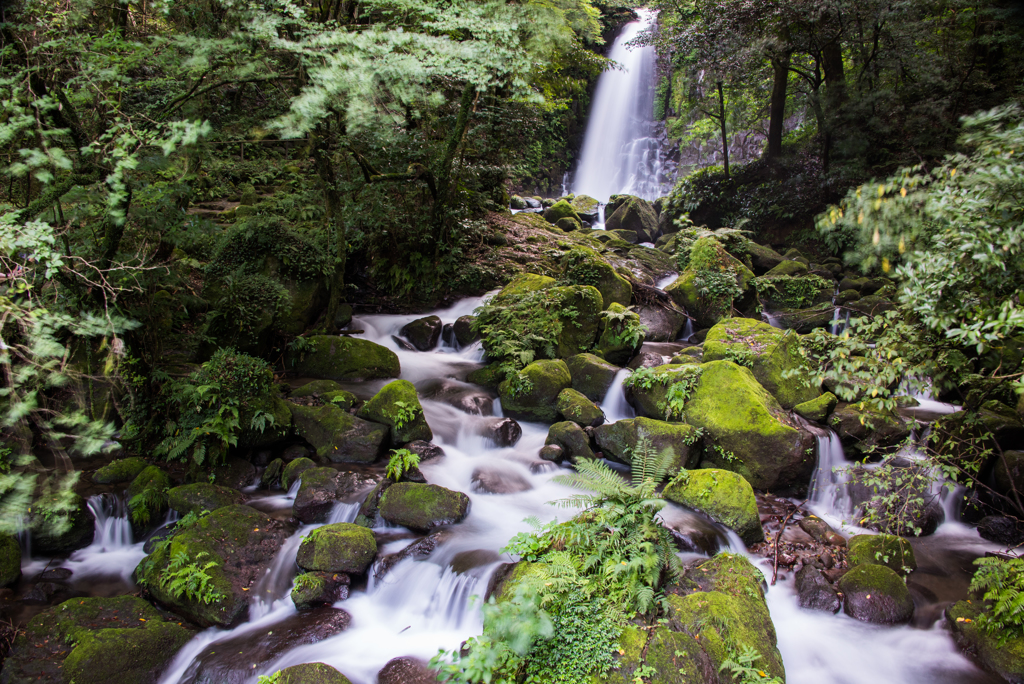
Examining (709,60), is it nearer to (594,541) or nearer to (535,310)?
(535,310)

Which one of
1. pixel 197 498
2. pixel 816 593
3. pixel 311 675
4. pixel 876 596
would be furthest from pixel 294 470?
pixel 876 596

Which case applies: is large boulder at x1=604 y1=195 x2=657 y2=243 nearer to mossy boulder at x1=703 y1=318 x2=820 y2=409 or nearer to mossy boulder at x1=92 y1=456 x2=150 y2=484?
mossy boulder at x1=703 y1=318 x2=820 y2=409

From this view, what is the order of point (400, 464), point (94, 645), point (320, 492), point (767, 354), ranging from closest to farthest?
1. point (94, 645)
2. point (320, 492)
3. point (400, 464)
4. point (767, 354)

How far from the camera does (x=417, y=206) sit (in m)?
11.5

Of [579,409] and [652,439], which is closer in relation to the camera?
[652,439]

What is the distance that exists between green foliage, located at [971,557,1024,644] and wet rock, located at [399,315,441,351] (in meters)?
8.58

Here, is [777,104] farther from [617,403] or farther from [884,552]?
[884,552]

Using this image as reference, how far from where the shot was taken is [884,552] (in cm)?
520

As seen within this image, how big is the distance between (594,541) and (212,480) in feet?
15.4

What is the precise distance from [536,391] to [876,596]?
4.75 metres

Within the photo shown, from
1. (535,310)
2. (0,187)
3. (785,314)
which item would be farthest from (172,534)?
(785,314)

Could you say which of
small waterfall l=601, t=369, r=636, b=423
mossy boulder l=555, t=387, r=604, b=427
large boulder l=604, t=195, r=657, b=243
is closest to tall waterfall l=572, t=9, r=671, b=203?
large boulder l=604, t=195, r=657, b=243

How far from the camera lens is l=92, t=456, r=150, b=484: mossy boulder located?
19.7 feet

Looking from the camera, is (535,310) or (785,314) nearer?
(535,310)
